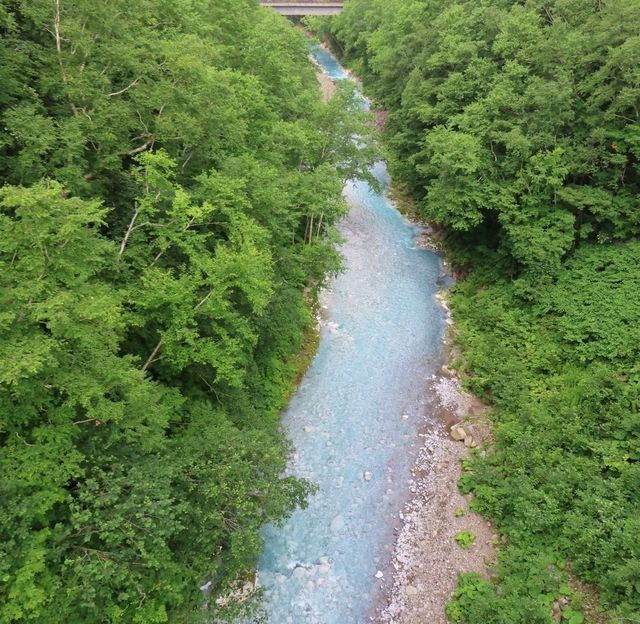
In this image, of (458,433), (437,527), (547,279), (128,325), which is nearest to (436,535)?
(437,527)

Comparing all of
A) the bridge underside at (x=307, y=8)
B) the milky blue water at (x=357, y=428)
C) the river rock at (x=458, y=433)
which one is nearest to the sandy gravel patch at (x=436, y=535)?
the river rock at (x=458, y=433)

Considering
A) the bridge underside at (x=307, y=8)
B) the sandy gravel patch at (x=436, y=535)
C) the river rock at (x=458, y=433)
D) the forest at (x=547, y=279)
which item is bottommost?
the sandy gravel patch at (x=436, y=535)

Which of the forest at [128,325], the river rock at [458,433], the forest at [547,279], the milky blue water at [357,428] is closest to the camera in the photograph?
the forest at [128,325]

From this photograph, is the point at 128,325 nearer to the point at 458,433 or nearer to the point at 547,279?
the point at 458,433

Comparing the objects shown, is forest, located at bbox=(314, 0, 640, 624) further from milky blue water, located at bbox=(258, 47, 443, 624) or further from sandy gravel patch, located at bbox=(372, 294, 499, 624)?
milky blue water, located at bbox=(258, 47, 443, 624)

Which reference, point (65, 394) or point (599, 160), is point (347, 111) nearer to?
point (599, 160)

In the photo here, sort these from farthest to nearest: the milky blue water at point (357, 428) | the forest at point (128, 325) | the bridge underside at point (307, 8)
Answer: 1. the bridge underside at point (307, 8)
2. the milky blue water at point (357, 428)
3. the forest at point (128, 325)

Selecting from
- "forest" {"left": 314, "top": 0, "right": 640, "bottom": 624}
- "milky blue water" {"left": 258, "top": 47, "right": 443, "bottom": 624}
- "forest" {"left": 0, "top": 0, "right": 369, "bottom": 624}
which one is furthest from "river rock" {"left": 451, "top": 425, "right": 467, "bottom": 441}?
"forest" {"left": 0, "top": 0, "right": 369, "bottom": 624}

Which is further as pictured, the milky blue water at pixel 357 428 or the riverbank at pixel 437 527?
the milky blue water at pixel 357 428

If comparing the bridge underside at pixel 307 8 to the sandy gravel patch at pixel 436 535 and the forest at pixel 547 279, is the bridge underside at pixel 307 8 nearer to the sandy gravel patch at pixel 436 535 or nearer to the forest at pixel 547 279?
the forest at pixel 547 279
